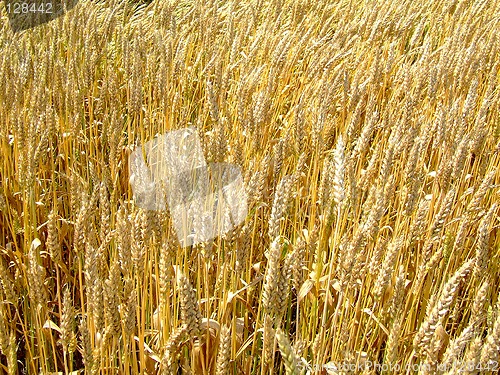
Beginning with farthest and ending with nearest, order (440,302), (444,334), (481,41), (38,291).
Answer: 1. (481,41)
2. (444,334)
3. (38,291)
4. (440,302)

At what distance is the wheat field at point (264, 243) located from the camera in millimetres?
909

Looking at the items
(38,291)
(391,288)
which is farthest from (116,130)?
(391,288)

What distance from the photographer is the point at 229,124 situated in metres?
1.72

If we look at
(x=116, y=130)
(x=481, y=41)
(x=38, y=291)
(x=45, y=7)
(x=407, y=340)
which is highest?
(x=45, y=7)

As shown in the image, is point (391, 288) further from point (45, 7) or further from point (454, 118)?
point (45, 7)

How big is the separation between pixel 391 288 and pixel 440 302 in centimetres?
51

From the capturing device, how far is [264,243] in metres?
1.60

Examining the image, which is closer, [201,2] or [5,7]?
[201,2]

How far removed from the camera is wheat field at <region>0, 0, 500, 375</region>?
35.8 inches

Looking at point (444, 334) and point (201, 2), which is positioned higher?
point (201, 2)

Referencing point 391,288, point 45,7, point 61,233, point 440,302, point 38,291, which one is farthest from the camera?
point 45,7

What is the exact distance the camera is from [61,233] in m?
1.61

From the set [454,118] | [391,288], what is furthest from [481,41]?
[391,288]

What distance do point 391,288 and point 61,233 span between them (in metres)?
0.97
